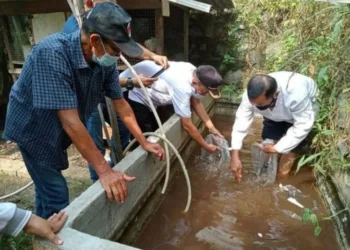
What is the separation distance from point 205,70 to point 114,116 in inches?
46.5

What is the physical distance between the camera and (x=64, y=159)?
Result: 254 cm

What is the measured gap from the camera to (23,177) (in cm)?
487

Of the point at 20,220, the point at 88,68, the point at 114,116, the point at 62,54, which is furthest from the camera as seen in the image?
the point at 114,116

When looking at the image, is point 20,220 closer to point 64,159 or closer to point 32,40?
point 64,159

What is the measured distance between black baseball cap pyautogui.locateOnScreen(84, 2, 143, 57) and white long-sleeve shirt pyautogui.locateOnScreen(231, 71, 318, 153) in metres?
2.30

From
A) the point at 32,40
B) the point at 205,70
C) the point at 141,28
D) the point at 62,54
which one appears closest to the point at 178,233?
the point at 205,70

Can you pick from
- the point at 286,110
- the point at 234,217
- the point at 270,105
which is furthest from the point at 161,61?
the point at 234,217

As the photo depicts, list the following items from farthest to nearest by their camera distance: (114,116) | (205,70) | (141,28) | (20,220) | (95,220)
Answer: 1. (141,28)
2. (205,70)
3. (114,116)
4. (95,220)
5. (20,220)

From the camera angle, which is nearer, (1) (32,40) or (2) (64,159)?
(2) (64,159)

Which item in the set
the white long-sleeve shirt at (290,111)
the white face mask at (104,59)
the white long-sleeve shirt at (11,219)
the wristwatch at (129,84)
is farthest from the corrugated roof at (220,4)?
the white long-sleeve shirt at (11,219)

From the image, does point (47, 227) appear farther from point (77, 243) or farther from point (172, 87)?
point (172, 87)

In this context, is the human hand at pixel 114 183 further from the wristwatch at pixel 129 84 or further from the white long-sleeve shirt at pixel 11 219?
the wristwatch at pixel 129 84

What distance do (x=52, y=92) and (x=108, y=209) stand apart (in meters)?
1.13

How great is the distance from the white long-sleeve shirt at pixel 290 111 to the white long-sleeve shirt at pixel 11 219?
2636mm
